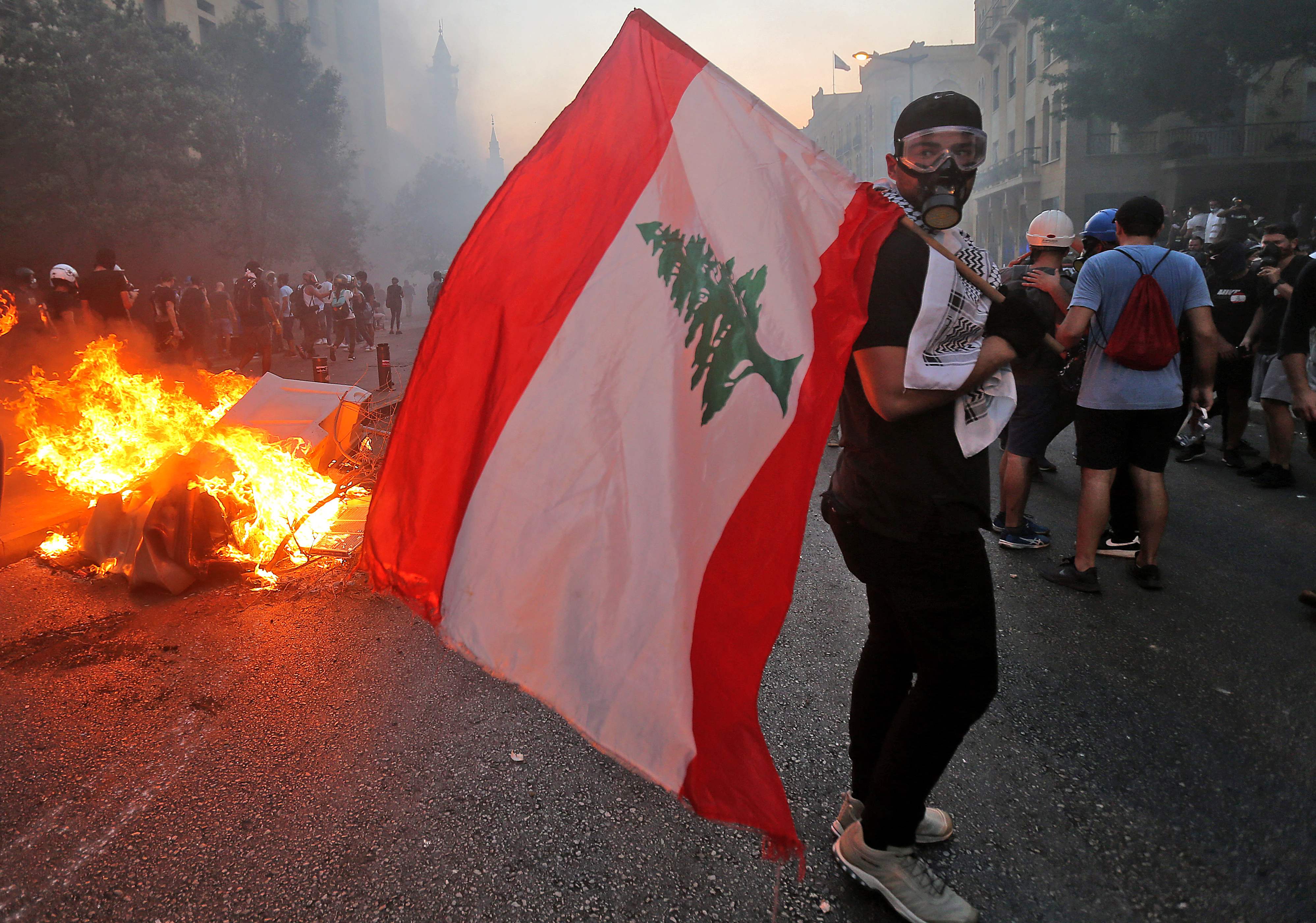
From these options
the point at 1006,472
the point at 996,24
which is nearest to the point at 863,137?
the point at 996,24

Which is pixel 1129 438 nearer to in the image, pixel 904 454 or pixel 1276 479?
Answer: pixel 904 454

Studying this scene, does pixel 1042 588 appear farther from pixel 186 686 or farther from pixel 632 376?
pixel 186 686

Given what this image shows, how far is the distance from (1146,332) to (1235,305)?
13.5ft

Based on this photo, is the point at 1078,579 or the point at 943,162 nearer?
the point at 943,162

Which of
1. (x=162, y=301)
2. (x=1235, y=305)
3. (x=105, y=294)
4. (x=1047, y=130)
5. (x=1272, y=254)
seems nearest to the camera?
(x=1272, y=254)

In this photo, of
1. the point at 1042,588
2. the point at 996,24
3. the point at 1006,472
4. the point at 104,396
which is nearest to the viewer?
the point at 1042,588

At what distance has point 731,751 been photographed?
169 cm

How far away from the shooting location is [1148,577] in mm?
4520

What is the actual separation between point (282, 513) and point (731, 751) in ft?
14.8

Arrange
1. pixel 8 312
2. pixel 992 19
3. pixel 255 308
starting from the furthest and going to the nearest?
pixel 992 19 < pixel 255 308 < pixel 8 312

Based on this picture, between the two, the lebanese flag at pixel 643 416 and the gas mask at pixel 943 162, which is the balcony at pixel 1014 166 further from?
the lebanese flag at pixel 643 416

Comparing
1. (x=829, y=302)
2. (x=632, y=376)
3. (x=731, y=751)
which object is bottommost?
(x=731, y=751)

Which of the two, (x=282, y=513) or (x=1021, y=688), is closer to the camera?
(x=1021, y=688)

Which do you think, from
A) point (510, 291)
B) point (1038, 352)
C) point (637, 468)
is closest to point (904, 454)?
point (1038, 352)
